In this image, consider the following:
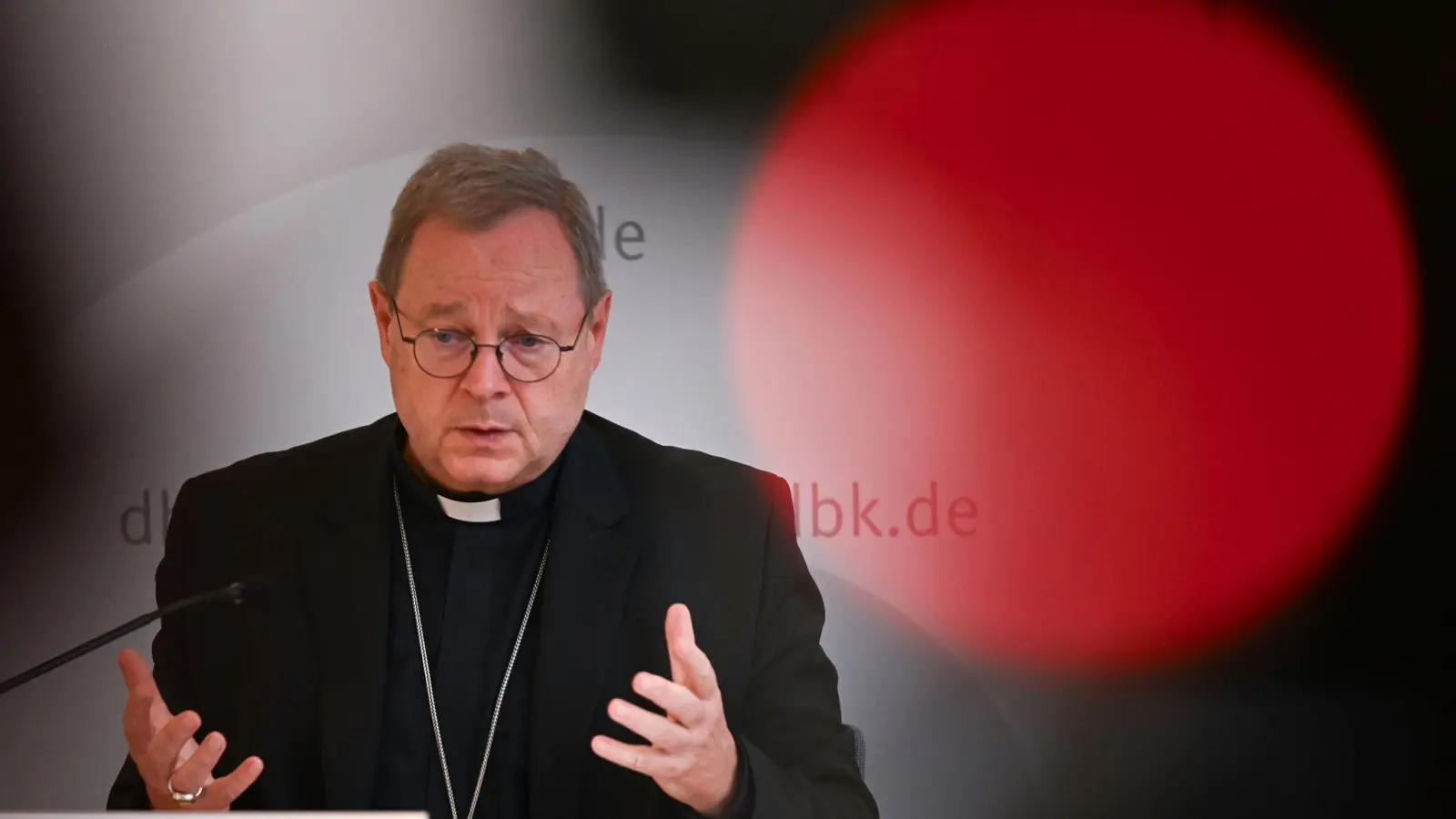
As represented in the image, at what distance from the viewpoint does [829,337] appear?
8.77 feet

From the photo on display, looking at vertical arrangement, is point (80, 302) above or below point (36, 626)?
above

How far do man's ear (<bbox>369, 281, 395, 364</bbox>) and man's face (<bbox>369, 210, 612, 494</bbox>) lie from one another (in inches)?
1.2

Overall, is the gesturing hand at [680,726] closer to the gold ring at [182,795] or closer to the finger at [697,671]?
the finger at [697,671]

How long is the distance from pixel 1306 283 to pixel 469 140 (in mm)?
1805

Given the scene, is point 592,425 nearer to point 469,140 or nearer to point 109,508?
point 469,140

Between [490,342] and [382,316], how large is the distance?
0.90 ft

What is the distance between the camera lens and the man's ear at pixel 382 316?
2.55 metres

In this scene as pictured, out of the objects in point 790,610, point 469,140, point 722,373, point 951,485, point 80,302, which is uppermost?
point 469,140

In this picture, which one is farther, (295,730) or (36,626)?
(36,626)

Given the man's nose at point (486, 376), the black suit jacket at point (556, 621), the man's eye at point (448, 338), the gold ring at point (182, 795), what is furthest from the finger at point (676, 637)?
the gold ring at point (182, 795)

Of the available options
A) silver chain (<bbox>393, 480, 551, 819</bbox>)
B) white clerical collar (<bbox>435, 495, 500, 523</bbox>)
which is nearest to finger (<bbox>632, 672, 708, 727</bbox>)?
silver chain (<bbox>393, 480, 551, 819</bbox>)

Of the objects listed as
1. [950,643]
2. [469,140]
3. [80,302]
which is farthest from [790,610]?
[80,302]

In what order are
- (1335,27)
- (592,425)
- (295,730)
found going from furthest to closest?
1. (1335,27)
2. (592,425)
3. (295,730)

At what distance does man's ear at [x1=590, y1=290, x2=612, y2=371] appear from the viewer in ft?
8.48
